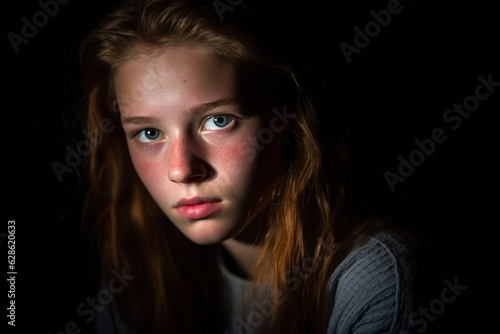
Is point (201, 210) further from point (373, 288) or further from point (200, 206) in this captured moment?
point (373, 288)

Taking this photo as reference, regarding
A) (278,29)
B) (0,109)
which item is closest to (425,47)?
(278,29)

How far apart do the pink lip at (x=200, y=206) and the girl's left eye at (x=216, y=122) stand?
0.16 m

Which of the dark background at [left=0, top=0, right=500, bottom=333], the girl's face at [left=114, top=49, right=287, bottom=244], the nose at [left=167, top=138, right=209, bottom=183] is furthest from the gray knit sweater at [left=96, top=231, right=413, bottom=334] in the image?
the nose at [left=167, top=138, right=209, bottom=183]

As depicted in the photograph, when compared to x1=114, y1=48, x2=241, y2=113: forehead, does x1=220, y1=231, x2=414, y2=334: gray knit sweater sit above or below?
below

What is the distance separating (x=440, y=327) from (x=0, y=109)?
4.39 feet

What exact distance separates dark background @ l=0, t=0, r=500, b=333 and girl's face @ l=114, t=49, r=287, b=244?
0.74 ft

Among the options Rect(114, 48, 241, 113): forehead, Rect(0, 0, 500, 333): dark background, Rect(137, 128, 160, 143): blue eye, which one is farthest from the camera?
Rect(0, 0, 500, 333): dark background

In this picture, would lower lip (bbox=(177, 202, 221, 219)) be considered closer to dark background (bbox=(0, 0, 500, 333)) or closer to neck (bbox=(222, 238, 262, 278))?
neck (bbox=(222, 238, 262, 278))

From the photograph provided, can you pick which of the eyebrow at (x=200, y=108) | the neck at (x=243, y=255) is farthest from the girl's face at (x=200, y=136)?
the neck at (x=243, y=255)

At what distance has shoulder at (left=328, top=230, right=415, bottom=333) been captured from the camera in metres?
0.99

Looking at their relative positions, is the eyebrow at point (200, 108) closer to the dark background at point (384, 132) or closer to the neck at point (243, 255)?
the dark background at point (384, 132)

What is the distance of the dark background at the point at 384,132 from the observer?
1188 millimetres

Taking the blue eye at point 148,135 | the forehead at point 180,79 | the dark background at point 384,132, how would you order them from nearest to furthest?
1. the forehead at point 180,79
2. the blue eye at point 148,135
3. the dark background at point 384,132

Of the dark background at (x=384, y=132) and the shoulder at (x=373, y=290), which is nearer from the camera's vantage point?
the shoulder at (x=373, y=290)
